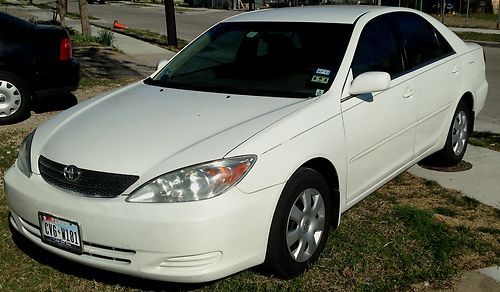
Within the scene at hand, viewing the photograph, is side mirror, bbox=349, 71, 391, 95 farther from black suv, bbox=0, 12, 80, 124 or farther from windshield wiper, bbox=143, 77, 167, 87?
black suv, bbox=0, 12, 80, 124

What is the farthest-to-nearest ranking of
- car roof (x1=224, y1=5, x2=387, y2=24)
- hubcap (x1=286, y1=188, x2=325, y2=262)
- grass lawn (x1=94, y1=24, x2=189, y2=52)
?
grass lawn (x1=94, y1=24, x2=189, y2=52) < car roof (x1=224, y1=5, x2=387, y2=24) < hubcap (x1=286, y1=188, x2=325, y2=262)

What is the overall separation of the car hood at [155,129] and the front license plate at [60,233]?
30cm

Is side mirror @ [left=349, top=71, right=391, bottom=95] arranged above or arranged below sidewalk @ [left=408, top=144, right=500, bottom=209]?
above

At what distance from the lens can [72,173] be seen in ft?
10.0

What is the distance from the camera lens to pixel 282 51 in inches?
163

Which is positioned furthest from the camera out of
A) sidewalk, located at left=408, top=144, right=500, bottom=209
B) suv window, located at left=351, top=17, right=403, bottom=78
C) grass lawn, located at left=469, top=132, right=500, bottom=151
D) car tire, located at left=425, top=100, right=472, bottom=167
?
grass lawn, located at left=469, top=132, right=500, bottom=151

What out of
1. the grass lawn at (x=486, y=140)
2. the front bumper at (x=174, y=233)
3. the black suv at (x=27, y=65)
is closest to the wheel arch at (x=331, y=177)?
the front bumper at (x=174, y=233)

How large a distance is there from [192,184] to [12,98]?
481cm

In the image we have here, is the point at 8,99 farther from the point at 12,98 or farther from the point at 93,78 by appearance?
the point at 93,78

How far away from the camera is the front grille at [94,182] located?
2.92 m

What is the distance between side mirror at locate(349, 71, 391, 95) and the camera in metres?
3.66

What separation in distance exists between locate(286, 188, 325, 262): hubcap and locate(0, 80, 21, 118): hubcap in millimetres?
4757

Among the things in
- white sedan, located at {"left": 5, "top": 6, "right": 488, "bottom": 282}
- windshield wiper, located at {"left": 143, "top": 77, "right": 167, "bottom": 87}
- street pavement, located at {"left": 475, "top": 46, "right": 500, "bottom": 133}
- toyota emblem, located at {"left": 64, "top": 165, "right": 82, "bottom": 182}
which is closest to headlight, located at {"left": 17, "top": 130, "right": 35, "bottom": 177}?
white sedan, located at {"left": 5, "top": 6, "right": 488, "bottom": 282}

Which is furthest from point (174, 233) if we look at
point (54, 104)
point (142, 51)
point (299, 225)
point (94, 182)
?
point (142, 51)
